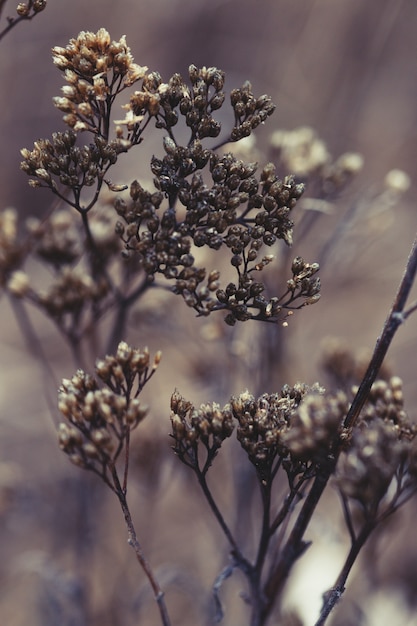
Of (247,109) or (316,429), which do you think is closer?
(316,429)

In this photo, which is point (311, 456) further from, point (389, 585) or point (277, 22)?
point (277, 22)

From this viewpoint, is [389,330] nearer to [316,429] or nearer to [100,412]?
[316,429]

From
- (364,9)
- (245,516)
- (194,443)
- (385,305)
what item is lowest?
(194,443)

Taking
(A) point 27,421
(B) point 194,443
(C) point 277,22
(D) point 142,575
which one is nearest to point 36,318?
(A) point 27,421

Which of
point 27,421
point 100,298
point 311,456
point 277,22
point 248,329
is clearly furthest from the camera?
point 277,22

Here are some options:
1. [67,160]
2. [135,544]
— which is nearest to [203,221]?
[67,160]
